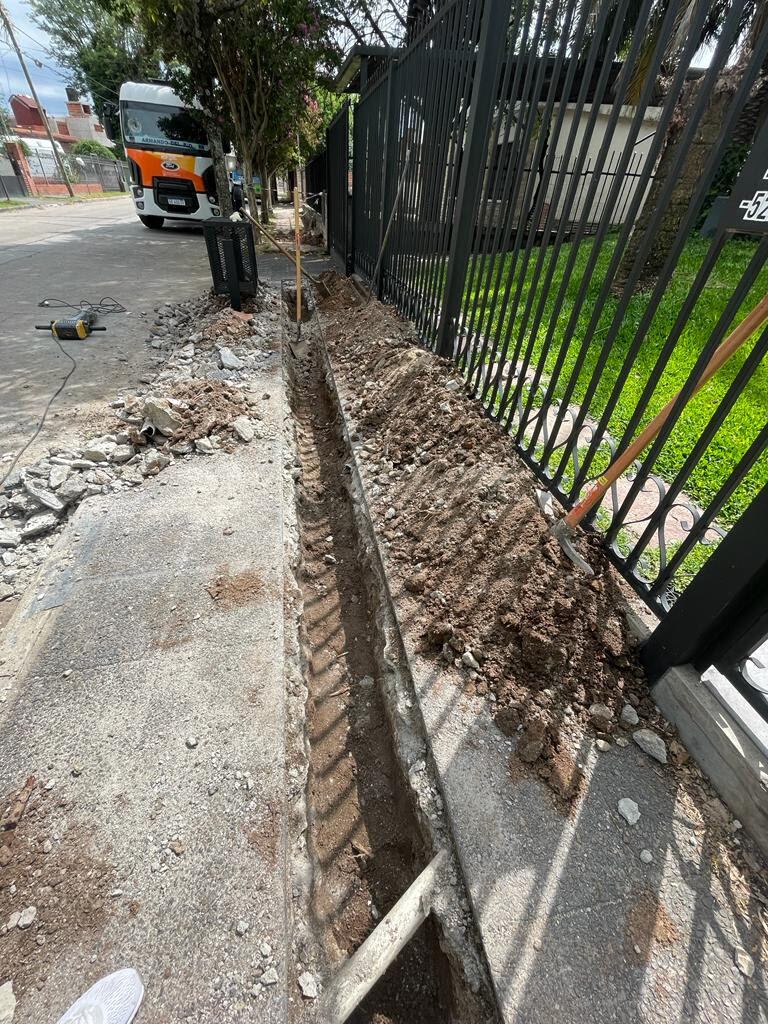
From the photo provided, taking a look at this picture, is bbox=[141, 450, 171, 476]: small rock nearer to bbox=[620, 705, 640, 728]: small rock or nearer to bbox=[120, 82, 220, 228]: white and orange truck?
bbox=[620, 705, 640, 728]: small rock

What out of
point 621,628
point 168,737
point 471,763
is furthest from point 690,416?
point 168,737

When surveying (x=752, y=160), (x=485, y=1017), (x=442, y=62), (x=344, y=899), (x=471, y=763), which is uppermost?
(x=442, y=62)

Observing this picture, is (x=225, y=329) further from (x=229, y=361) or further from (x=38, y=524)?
(x=38, y=524)

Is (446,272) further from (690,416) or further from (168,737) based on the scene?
(168,737)

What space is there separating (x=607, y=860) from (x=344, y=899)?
3.03ft

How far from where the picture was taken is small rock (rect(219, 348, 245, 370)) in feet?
14.6

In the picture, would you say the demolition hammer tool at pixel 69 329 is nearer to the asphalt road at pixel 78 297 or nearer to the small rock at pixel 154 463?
the asphalt road at pixel 78 297

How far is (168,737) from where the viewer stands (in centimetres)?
174

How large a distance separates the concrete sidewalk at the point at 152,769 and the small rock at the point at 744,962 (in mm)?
1190

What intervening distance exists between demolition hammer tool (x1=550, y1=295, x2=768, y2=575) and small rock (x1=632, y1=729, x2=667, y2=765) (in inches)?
25.1

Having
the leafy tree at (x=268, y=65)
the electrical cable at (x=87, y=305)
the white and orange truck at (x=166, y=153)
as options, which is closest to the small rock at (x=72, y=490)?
the electrical cable at (x=87, y=305)

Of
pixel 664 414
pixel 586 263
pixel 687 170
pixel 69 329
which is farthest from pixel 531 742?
pixel 687 170

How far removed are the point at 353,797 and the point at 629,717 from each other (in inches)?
45.1

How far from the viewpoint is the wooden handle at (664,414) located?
1.39 metres
